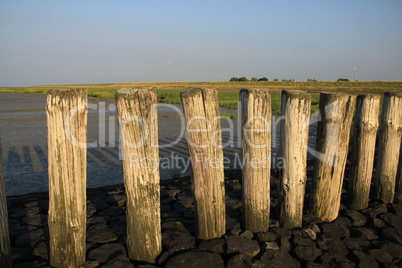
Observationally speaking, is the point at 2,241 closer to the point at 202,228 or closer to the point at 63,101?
the point at 63,101

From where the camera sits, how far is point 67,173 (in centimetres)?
232

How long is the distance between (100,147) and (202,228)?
5405 millimetres

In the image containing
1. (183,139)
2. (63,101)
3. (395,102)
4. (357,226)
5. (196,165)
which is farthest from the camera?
(183,139)

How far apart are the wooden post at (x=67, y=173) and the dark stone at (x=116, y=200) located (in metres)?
1.42

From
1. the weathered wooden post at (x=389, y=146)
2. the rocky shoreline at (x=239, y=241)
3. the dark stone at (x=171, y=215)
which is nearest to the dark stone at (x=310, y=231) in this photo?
the rocky shoreline at (x=239, y=241)

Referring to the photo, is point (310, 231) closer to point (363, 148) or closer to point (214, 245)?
point (214, 245)

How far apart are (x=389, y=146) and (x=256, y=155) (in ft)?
5.85

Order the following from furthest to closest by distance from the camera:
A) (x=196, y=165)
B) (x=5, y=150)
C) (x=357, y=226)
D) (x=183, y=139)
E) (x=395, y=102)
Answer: (x=183, y=139) < (x=5, y=150) < (x=395, y=102) < (x=357, y=226) < (x=196, y=165)

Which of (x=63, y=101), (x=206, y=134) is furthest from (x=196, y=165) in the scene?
(x=63, y=101)

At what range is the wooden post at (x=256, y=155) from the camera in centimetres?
268

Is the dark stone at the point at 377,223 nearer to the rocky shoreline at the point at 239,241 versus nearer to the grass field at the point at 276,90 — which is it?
the rocky shoreline at the point at 239,241

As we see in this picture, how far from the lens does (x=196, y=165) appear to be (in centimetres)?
266

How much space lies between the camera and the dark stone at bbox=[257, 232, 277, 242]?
2.82 meters

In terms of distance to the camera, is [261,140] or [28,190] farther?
[28,190]
